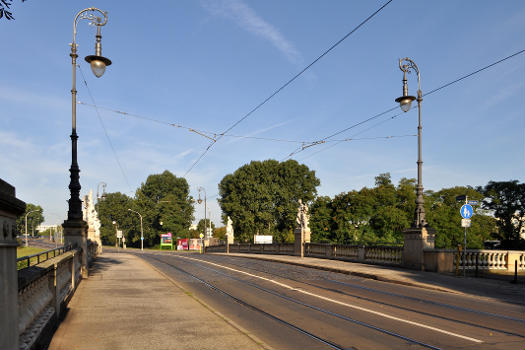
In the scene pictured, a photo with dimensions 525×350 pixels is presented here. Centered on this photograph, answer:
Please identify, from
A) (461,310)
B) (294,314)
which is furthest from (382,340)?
(461,310)

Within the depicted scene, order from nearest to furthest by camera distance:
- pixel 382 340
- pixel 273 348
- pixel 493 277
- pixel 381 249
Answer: pixel 273 348 → pixel 382 340 → pixel 493 277 → pixel 381 249

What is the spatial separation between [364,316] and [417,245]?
11703 millimetres

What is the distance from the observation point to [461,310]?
9852mm

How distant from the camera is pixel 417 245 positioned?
64.2ft

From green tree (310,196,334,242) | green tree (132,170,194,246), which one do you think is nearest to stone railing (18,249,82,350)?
green tree (310,196,334,242)

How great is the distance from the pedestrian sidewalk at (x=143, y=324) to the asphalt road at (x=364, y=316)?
25.6 inches

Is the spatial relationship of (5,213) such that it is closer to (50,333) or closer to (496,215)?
(50,333)

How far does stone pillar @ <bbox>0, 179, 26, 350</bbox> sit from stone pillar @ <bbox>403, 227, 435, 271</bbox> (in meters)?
18.0

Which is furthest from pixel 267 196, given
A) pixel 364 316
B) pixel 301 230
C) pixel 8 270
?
pixel 8 270

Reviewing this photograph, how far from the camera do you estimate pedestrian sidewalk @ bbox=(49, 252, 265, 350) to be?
6.41m

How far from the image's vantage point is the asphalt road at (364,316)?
6922 mm

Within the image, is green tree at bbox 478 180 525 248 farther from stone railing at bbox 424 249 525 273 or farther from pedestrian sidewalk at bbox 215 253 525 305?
pedestrian sidewalk at bbox 215 253 525 305

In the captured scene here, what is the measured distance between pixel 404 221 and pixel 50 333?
2267 inches

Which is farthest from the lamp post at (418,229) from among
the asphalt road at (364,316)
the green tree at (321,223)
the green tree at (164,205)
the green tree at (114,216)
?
the green tree at (114,216)
